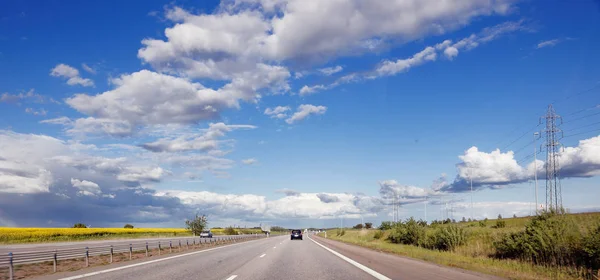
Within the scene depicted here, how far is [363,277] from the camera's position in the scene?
1177cm

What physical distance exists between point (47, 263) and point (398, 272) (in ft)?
55.8

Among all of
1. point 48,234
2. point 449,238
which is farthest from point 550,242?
point 48,234

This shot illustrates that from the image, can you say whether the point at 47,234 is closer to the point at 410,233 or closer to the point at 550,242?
the point at 410,233

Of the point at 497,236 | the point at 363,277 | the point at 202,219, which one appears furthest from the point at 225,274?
the point at 202,219

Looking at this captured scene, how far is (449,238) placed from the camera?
99.3 ft

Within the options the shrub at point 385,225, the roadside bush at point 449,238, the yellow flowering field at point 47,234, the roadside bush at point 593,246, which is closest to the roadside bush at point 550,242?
the roadside bush at point 593,246

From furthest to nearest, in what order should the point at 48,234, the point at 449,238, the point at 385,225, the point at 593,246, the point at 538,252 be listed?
the point at 385,225
the point at 48,234
the point at 449,238
the point at 538,252
the point at 593,246

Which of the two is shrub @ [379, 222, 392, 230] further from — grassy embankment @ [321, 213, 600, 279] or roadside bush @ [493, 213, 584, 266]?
roadside bush @ [493, 213, 584, 266]

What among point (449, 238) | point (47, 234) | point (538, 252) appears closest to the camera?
point (538, 252)

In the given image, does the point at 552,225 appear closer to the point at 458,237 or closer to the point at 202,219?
the point at 458,237

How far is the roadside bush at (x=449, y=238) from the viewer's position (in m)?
29.5

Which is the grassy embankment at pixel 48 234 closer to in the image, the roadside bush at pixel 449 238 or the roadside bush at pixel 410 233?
the roadside bush at pixel 410 233

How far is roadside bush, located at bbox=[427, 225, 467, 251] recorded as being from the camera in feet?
96.9

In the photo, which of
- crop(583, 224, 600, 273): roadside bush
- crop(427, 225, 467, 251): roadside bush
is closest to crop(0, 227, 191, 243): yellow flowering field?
crop(427, 225, 467, 251): roadside bush
